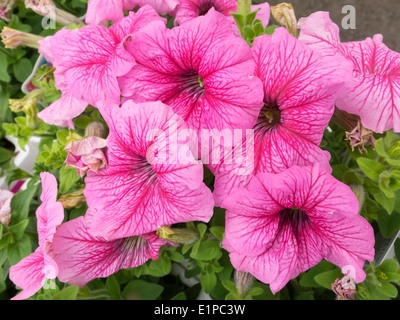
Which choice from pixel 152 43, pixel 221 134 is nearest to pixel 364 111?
pixel 221 134

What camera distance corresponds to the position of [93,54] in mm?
635

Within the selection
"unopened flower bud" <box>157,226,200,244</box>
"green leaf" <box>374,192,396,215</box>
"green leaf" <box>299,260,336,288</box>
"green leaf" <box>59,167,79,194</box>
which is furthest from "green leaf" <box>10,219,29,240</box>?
"green leaf" <box>374,192,396,215</box>

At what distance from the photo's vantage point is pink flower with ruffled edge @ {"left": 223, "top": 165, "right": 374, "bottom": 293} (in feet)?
1.77

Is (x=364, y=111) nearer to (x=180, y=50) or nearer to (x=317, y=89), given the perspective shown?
(x=317, y=89)

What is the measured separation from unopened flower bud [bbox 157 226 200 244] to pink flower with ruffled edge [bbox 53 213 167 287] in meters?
0.02

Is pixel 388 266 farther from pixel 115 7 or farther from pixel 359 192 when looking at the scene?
pixel 115 7

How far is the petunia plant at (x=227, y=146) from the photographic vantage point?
1.77 feet

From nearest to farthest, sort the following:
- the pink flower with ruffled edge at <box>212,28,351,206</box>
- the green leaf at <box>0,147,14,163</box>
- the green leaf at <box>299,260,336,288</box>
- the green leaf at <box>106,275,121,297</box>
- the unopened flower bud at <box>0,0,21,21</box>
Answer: the pink flower with ruffled edge at <box>212,28,351,206</box>, the green leaf at <box>299,260,336,288</box>, the green leaf at <box>106,275,121,297</box>, the unopened flower bud at <box>0,0,21,21</box>, the green leaf at <box>0,147,14,163</box>

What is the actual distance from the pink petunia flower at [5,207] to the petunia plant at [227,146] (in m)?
0.19

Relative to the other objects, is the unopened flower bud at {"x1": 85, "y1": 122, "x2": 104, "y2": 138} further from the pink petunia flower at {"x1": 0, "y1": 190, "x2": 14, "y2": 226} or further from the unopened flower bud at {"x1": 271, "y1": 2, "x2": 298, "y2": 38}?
the unopened flower bud at {"x1": 271, "y1": 2, "x2": 298, "y2": 38}

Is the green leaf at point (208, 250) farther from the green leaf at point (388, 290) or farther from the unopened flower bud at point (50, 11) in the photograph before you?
the unopened flower bud at point (50, 11)

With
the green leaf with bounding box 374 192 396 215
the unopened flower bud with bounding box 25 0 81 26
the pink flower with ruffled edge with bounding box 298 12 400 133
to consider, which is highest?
the pink flower with ruffled edge with bounding box 298 12 400 133

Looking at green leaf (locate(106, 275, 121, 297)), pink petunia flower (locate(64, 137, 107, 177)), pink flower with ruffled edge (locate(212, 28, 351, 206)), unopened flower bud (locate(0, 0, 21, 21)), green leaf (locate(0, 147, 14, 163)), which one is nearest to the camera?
pink flower with ruffled edge (locate(212, 28, 351, 206))

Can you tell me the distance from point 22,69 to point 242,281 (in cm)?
93
